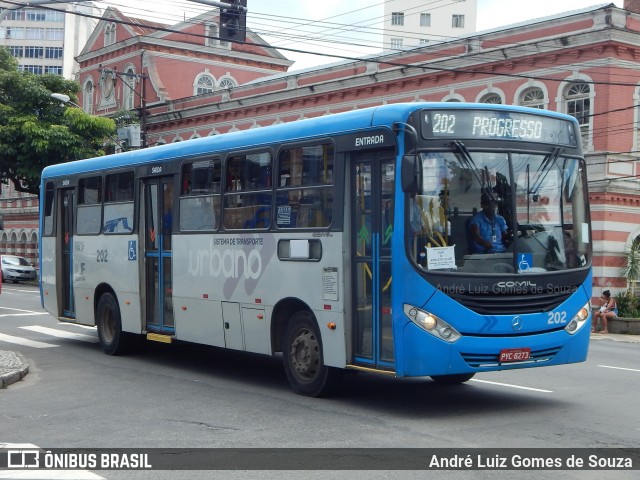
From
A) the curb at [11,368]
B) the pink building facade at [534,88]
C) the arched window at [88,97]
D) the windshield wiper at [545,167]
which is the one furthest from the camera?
the arched window at [88,97]

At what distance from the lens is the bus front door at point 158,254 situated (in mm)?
13773

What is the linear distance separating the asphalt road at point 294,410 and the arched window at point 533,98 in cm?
1623

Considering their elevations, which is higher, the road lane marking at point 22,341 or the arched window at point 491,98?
the arched window at point 491,98

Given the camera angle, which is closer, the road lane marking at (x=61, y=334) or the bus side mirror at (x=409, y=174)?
the bus side mirror at (x=409, y=174)

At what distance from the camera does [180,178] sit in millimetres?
13406

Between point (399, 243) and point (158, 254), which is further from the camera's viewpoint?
point (158, 254)

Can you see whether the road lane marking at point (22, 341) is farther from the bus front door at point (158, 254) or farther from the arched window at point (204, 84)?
the arched window at point (204, 84)

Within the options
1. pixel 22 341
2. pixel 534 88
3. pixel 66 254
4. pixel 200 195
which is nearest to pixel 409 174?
pixel 200 195

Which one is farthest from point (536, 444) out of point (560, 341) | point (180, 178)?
point (180, 178)

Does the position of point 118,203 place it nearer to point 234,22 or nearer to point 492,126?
point 234,22

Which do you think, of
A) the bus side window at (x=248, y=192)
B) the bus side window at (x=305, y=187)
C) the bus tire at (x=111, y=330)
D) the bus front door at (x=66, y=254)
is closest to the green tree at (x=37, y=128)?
the bus front door at (x=66, y=254)

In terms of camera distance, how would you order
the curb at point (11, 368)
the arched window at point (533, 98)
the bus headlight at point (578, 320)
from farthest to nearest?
the arched window at point (533, 98)
the curb at point (11, 368)
the bus headlight at point (578, 320)

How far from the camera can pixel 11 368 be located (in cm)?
1301

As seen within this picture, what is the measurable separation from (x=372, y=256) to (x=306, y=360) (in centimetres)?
165
